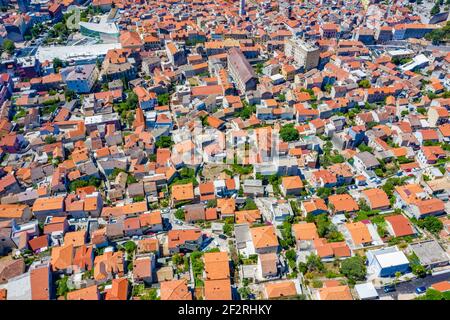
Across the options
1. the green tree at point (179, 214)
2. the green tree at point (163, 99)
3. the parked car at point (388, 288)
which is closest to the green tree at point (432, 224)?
the parked car at point (388, 288)

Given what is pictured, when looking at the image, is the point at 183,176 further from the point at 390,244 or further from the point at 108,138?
the point at 390,244

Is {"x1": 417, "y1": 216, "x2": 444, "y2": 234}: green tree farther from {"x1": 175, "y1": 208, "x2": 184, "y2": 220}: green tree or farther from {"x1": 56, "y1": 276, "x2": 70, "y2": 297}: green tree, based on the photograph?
{"x1": 56, "y1": 276, "x2": 70, "y2": 297}: green tree

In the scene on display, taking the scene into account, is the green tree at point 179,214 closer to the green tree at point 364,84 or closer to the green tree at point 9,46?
the green tree at point 364,84

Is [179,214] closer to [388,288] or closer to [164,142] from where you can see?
[164,142]

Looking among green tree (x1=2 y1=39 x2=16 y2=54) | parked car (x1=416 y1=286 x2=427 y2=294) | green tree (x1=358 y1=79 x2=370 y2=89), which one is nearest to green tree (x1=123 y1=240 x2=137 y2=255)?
parked car (x1=416 y1=286 x2=427 y2=294)
